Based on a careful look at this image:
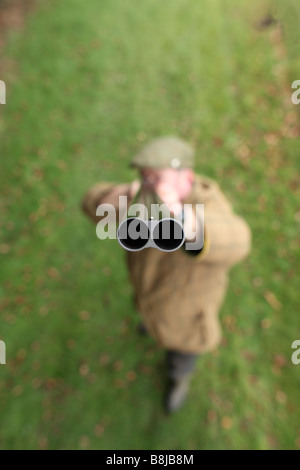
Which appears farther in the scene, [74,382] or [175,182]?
[74,382]

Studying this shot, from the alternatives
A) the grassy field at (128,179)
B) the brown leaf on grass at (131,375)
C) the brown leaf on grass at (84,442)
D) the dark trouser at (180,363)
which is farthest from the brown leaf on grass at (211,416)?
the brown leaf on grass at (84,442)

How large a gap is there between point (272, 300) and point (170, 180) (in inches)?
100

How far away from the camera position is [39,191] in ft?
16.1

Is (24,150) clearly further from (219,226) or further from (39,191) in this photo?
(219,226)

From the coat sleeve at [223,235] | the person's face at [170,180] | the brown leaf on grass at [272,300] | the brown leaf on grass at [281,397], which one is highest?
the person's face at [170,180]

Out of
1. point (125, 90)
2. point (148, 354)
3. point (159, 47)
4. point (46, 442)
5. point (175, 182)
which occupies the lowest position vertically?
point (46, 442)

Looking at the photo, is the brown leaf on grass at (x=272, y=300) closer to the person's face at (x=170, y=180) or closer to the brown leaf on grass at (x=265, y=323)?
the brown leaf on grass at (x=265, y=323)

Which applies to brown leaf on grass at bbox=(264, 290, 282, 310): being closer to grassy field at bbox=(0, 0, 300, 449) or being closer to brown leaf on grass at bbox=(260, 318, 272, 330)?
grassy field at bbox=(0, 0, 300, 449)

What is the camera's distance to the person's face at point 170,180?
6.69ft

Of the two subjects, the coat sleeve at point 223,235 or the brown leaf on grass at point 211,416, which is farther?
the brown leaf on grass at point 211,416

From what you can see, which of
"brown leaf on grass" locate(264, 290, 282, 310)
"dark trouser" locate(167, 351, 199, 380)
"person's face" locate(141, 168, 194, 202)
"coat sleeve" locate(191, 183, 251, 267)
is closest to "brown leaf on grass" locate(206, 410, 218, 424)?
"dark trouser" locate(167, 351, 199, 380)

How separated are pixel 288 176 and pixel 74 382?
3.98 meters

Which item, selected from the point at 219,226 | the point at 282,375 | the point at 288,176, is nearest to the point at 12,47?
the point at 288,176

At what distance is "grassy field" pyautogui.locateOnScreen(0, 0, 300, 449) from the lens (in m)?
3.38
